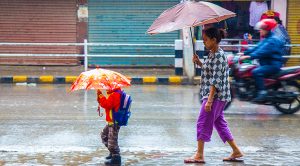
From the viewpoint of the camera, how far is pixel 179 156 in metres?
7.19

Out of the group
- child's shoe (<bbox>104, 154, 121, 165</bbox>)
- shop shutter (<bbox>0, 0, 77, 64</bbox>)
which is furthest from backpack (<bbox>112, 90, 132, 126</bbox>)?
shop shutter (<bbox>0, 0, 77, 64</bbox>)

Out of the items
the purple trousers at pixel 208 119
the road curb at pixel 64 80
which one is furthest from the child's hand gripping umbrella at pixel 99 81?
the road curb at pixel 64 80

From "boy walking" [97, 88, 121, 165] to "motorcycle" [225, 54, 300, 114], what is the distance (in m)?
4.16

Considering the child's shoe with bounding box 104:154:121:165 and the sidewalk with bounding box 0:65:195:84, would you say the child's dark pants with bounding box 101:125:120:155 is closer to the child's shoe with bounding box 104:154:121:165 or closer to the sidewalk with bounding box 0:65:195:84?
the child's shoe with bounding box 104:154:121:165

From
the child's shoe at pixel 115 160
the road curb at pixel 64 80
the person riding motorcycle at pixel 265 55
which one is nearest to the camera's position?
the child's shoe at pixel 115 160

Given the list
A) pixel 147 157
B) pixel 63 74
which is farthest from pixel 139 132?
pixel 63 74

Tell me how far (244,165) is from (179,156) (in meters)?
0.82

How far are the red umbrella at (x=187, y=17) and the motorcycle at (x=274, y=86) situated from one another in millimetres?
3788

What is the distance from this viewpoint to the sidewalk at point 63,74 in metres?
15.5

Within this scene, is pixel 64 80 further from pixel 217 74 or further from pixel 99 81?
pixel 217 74

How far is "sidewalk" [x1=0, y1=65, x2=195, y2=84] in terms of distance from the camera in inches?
611

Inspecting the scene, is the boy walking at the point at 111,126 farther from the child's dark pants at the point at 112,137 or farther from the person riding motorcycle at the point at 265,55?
the person riding motorcycle at the point at 265,55

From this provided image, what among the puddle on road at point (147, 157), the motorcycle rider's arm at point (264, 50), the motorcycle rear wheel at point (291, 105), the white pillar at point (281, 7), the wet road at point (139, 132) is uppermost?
the white pillar at point (281, 7)

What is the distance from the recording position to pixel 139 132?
8633mm
